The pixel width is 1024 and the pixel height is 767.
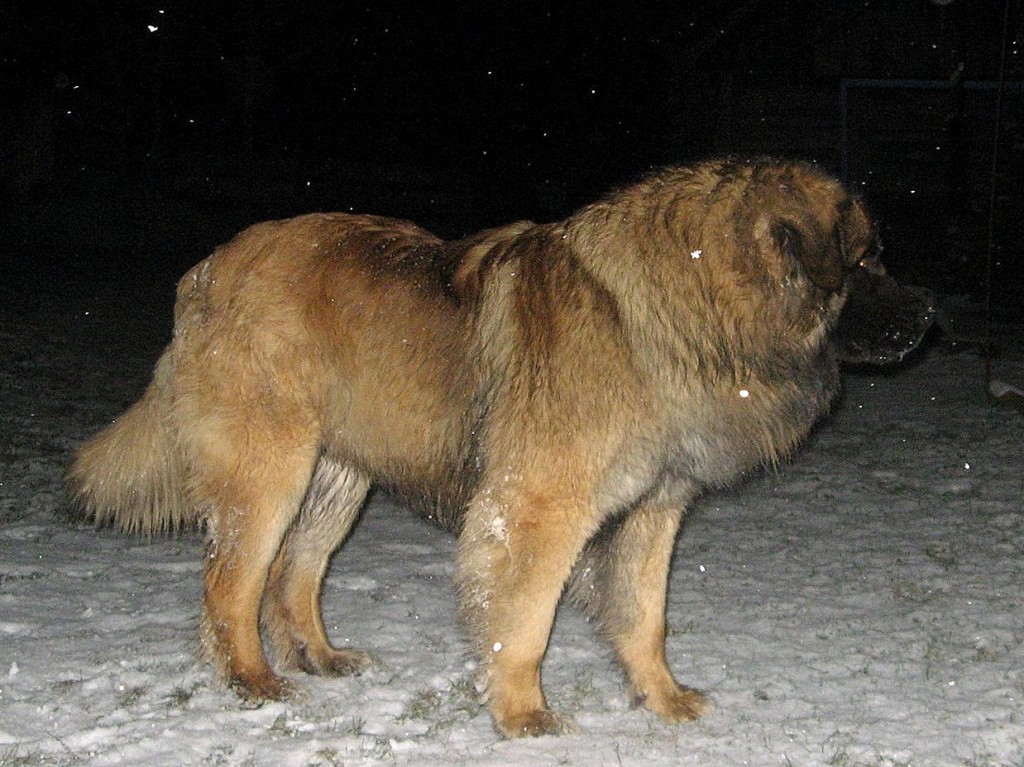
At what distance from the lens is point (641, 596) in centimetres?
341

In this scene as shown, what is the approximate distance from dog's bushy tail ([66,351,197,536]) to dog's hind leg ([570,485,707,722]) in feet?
4.47

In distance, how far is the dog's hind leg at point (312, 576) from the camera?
3721 mm

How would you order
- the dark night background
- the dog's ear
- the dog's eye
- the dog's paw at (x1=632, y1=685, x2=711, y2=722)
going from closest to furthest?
the dog's ear
the dog's eye
the dog's paw at (x1=632, y1=685, x2=711, y2=722)
the dark night background

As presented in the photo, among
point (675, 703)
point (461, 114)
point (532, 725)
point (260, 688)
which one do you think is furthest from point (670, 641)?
point (461, 114)

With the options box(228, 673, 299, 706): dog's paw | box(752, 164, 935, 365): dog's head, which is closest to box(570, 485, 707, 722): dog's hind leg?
box(752, 164, 935, 365): dog's head

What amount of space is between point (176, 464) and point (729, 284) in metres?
1.85

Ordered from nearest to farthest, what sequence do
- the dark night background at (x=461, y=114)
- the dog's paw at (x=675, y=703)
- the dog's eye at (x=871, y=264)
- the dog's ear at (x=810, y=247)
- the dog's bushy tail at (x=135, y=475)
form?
the dog's ear at (x=810, y=247), the dog's eye at (x=871, y=264), the dog's paw at (x=675, y=703), the dog's bushy tail at (x=135, y=475), the dark night background at (x=461, y=114)

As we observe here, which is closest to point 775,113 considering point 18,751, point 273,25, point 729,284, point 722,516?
point 722,516

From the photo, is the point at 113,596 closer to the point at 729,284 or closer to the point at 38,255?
the point at 729,284

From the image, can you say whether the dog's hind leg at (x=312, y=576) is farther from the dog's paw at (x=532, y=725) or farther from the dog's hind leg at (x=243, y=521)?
the dog's paw at (x=532, y=725)

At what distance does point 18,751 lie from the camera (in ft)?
10.0

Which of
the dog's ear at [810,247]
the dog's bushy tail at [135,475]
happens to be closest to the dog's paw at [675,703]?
the dog's ear at [810,247]

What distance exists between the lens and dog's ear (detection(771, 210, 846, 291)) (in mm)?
2977

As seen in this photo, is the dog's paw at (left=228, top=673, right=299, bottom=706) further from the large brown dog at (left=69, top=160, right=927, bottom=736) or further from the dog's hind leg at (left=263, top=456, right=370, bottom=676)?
the dog's hind leg at (left=263, top=456, right=370, bottom=676)
